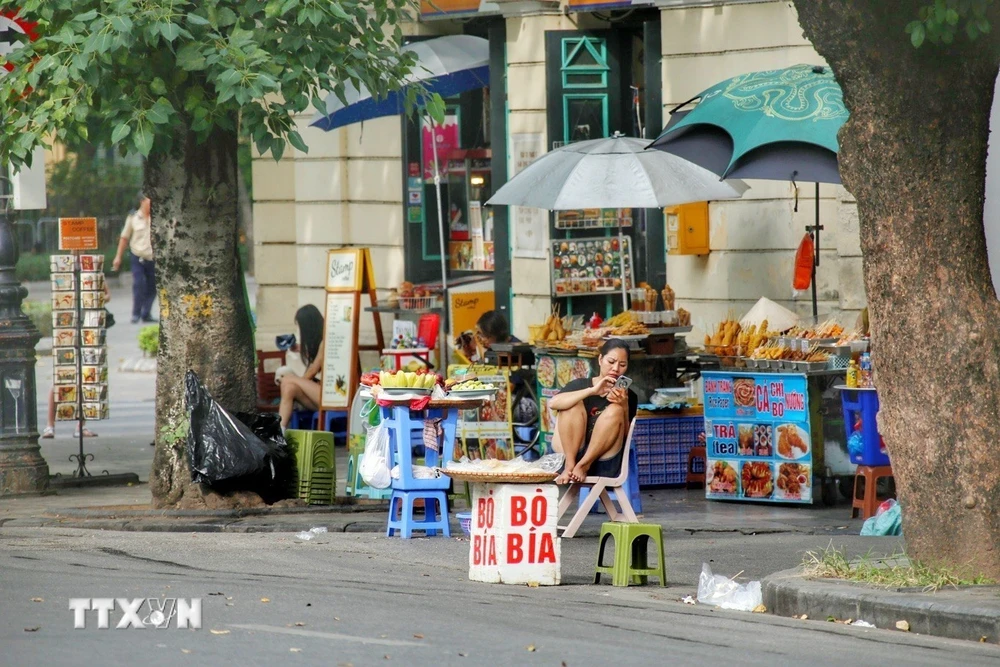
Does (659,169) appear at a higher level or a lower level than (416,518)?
higher

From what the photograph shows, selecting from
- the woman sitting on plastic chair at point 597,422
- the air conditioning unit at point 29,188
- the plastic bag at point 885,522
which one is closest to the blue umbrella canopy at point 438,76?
the air conditioning unit at point 29,188

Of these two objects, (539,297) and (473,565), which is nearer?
(473,565)

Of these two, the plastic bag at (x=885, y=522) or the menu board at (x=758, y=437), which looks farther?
the menu board at (x=758, y=437)

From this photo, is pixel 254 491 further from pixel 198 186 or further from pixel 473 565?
pixel 473 565

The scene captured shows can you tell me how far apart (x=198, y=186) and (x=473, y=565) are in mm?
4233

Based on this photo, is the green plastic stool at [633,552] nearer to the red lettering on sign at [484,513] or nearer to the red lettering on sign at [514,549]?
the red lettering on sign at [514,549]

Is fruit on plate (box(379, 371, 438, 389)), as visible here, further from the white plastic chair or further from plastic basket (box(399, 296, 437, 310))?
plastic basket (box(399, 296, 437, 310))

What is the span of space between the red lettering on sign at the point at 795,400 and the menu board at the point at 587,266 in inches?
208

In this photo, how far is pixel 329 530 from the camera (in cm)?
1170

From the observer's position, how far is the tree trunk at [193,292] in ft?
40.9

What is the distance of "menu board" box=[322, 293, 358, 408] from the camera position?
1571 cm

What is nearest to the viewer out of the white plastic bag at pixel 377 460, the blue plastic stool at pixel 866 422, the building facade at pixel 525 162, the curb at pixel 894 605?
the curb at pixel 894 605

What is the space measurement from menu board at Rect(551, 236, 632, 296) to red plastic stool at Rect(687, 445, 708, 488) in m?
4.16

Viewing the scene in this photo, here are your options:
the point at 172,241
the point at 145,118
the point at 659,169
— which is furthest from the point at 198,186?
the point at 659,169
